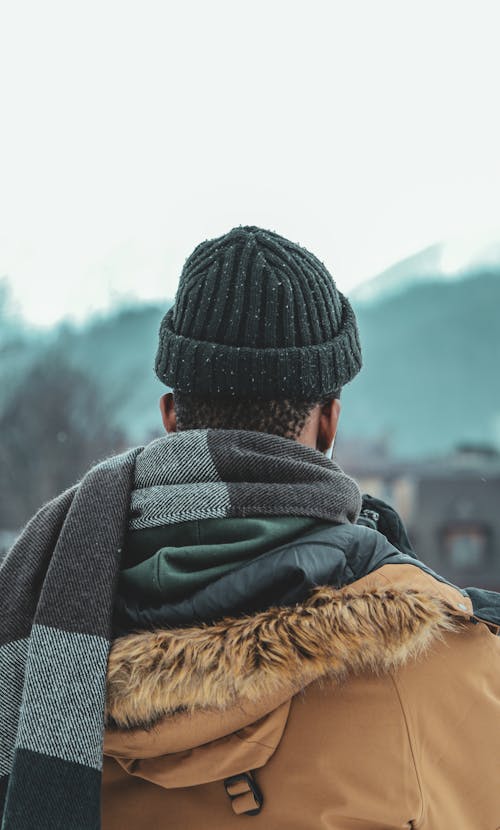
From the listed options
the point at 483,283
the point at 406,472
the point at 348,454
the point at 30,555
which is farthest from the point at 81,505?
the point at 483,283

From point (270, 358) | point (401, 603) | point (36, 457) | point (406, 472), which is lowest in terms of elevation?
point (406, 472)

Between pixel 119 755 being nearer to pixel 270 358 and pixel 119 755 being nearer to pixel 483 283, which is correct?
pixel 270 358

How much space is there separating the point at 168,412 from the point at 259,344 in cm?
19

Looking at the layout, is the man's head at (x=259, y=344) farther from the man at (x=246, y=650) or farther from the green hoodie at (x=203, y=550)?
the green hoodie at (x=203, y=550)

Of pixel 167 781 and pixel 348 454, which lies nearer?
pixel 167 781

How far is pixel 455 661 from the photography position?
0.87 metres

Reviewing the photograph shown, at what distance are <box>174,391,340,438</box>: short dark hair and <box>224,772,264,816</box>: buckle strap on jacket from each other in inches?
15.1

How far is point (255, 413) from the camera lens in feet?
3.11

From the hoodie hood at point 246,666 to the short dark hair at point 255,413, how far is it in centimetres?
21

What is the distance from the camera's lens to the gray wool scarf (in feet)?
2.75

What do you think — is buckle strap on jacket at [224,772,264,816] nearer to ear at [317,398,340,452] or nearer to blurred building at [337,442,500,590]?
ear at [317,398,340,452]

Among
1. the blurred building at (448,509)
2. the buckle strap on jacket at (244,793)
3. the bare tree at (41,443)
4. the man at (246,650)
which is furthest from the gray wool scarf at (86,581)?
the blurred building at (448,509)

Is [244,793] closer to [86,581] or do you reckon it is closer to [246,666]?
[246,666]

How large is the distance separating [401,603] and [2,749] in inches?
18.8
